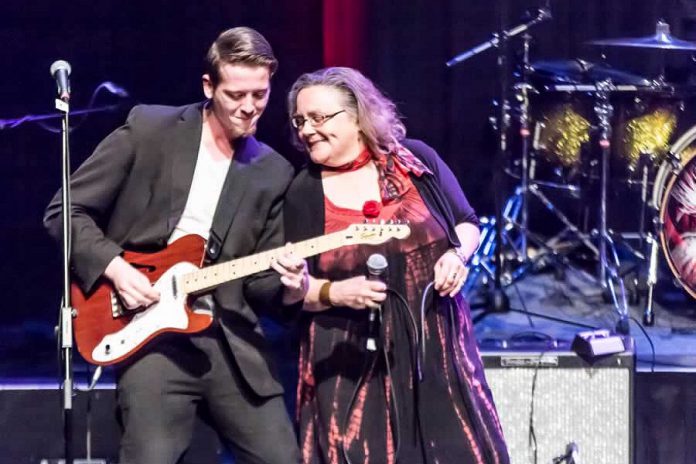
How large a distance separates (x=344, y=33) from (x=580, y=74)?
119 centimetres

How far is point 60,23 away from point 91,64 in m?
0.24

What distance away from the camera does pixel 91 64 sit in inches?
225

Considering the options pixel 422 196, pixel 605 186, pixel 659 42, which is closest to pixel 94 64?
pixel 422 196

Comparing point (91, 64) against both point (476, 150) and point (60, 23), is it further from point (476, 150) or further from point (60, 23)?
point (476, 150)

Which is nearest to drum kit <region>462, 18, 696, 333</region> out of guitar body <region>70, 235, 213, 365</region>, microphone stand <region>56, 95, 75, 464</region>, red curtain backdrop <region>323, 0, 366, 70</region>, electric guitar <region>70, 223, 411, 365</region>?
red curtain backdrop <region>323, 0, 366, 70</region>

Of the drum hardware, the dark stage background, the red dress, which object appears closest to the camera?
the red dress

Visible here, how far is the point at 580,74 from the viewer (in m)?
5.87

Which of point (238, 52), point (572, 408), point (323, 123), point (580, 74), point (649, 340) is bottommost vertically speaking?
point (572, 408)

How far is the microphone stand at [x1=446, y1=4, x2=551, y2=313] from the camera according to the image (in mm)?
5879

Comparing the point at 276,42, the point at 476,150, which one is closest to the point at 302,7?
the point at 276,42

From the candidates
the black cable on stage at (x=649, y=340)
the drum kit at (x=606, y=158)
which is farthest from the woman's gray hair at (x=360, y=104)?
the drum kit at (x=606, y=158)

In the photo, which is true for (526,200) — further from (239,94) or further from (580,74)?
(239,94)

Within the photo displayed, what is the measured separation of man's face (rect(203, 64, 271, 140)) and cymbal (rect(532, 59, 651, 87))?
8.11 feet

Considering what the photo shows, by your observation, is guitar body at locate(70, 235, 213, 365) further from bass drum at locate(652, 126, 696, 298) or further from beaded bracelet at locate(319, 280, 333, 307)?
bass drum at locate(652, 126, 696, 298)
